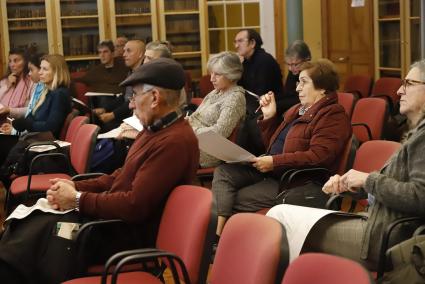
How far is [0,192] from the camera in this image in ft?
24.4

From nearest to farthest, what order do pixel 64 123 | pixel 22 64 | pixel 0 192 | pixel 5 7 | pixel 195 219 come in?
pixel 195 219 < pixel 64 123 < pixel 0 192 < pixel 22 64 < pixel 5 7

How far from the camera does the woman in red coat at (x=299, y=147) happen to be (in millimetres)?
4453

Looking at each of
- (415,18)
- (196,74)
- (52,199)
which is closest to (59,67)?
(52,199)

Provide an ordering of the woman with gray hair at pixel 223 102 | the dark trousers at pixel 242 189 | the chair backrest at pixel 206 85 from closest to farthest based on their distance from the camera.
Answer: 1. the dark trousers at pixel 242 189
2. the woman with gray hair at pixel 223 102
3. the chair backrest at pixel 206 85

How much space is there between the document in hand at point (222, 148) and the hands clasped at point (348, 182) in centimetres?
100

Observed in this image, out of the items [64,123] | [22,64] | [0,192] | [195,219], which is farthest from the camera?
[22,64]

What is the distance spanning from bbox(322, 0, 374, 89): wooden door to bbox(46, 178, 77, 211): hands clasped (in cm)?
643

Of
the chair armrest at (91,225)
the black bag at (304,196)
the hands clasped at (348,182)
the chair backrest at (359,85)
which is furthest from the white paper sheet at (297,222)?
the chair backrest at (359,85)

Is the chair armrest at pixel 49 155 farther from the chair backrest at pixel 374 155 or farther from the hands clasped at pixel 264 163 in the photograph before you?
the chair backrest at pixel 374 155

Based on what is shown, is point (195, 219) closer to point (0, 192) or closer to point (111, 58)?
point (0, 192)

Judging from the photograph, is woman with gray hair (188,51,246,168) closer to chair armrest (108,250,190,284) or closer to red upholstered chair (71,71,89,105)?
chair armrest (108,250,190,284)

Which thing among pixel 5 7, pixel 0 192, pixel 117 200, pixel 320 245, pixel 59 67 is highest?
pixel 5 7

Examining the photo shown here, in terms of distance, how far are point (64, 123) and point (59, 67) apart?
52 centimetres

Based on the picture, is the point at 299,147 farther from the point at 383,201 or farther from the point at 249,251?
the point at 249,251
